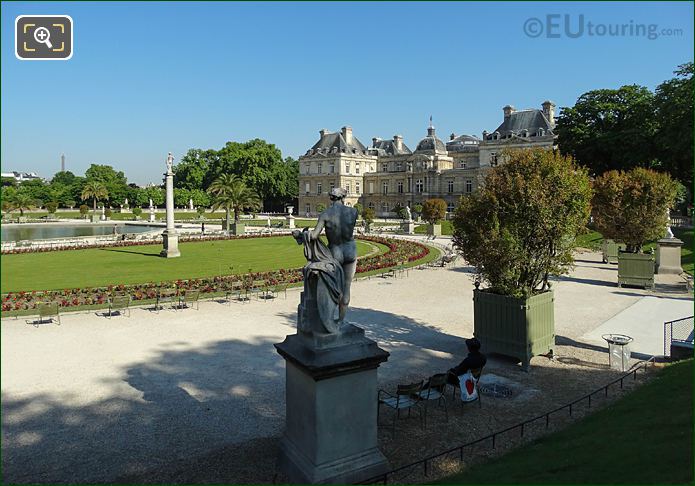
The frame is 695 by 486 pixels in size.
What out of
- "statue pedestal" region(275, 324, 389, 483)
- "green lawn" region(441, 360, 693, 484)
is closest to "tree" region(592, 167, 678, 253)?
"green lawn" region(441, 360, 693, 484)

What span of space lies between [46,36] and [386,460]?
6.34m

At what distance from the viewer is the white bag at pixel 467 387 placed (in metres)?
8.80

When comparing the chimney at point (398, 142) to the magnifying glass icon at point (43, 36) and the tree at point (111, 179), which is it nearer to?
the tree at point (111, 179)

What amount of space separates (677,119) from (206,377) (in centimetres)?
3429

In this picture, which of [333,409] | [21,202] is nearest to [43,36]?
[333,409]

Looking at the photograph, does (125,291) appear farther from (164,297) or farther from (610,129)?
(610,129)

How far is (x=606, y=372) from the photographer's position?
10.8m

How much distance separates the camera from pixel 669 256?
24000 mm

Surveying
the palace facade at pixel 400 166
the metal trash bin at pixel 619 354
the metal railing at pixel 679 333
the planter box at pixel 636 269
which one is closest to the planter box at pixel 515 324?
the metal trash bin at pixel 619 354

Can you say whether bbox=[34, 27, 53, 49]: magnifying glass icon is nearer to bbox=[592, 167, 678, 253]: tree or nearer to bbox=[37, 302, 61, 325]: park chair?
bbox=[37, 302, 61, 325]: park chair

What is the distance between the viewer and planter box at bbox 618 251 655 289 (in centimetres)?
2055

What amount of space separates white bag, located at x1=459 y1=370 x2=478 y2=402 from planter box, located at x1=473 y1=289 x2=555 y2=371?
2571mm

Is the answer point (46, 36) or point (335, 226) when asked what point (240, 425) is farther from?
point (46, 36)

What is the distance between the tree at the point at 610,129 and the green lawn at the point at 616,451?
3817cm
